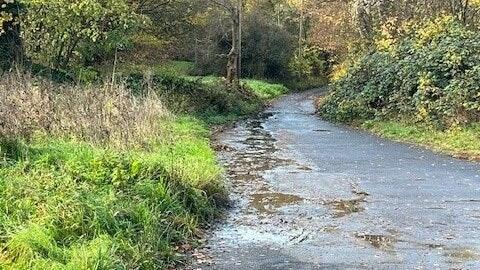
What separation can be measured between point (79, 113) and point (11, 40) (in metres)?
13.1

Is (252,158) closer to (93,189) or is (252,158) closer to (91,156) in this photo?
(91,156)

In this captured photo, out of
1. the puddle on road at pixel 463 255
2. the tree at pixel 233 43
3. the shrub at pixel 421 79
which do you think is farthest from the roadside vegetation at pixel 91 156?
the tree at pixel 233 43

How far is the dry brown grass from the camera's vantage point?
11.7 m

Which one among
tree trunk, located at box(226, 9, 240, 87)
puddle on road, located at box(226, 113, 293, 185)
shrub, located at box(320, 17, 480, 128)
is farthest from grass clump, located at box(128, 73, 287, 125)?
shrub, located at box(320, 17, 480, 128)

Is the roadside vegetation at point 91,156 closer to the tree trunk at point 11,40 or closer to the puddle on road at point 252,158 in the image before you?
the tree trunk at point 11,40

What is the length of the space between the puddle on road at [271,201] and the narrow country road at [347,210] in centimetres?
2

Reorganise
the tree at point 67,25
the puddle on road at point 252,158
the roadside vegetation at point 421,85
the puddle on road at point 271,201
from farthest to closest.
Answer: the tree at point 67,25
the roadside vegetation at point 421,85
the puddle on road at point 252,158
the puddle on road at point 271,201

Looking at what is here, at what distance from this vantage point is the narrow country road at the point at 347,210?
26.6ft

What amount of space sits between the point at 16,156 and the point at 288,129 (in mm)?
16973

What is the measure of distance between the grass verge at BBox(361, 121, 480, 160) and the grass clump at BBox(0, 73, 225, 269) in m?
7.95

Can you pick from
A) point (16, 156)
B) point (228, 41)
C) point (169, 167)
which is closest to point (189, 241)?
point (169, 167)

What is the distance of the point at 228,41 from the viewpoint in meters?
49.2

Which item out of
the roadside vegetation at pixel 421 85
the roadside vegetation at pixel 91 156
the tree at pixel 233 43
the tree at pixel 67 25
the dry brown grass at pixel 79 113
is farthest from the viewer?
the tree at pixel 233 43

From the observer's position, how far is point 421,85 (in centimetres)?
2267
